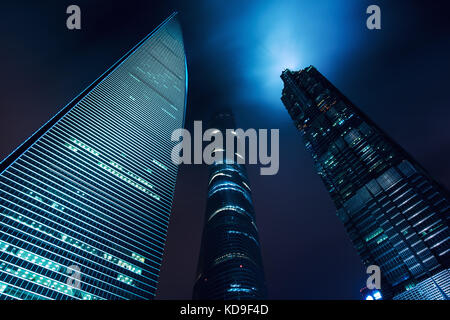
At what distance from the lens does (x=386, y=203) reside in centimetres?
12312

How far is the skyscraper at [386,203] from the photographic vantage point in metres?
101

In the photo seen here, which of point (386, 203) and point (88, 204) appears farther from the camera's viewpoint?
point (386, 203)

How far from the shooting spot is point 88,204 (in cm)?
11744

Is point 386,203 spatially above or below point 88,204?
above

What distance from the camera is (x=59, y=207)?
355 feet

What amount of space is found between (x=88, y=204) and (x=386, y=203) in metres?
128

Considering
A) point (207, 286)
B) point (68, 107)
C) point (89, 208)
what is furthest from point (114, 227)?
point (207, 286)

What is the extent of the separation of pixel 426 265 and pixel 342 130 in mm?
85518

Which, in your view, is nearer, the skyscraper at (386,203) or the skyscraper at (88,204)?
the skyscraper at (88,204)

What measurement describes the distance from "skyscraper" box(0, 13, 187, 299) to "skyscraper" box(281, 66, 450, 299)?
9161cm

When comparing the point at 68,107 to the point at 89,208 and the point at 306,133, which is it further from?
the point at 306,133

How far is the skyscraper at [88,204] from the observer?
93750 mm

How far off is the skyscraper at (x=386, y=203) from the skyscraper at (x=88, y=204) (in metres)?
91.6

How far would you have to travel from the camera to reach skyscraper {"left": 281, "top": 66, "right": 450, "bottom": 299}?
333 feet
